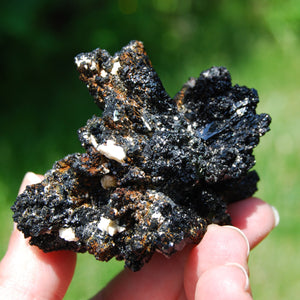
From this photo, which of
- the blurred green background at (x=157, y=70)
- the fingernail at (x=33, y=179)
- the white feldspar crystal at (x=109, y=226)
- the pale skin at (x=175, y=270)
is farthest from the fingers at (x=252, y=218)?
the blurred green background at (x=157, y=70)

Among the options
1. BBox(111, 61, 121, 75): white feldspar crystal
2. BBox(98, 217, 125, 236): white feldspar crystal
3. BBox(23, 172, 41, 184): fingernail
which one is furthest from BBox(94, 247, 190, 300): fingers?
BBox(111, 61, 121, 75): white feldspar crystal

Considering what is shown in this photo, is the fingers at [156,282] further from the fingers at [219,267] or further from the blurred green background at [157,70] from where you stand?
the blurred green background at [157,70]

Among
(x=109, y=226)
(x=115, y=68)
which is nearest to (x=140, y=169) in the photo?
(x=109, y=226)

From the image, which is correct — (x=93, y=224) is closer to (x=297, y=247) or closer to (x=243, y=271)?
(x=243, y=271)

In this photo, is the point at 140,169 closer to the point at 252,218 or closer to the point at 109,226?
the point at 109,226

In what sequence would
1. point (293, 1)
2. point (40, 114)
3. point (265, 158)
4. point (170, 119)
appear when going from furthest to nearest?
point (293, 1) → point (40, 114) → point (265, 158) → point (170, 119)

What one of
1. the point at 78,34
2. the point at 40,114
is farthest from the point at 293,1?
the point at 40,114
